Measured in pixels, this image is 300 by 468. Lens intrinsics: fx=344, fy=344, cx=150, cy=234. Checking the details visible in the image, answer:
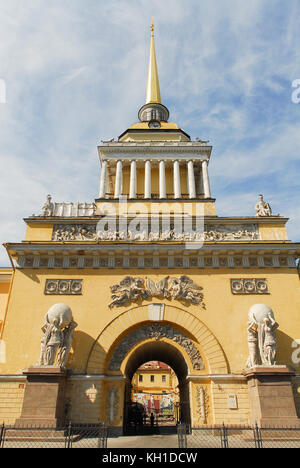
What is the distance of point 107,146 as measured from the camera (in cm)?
2689

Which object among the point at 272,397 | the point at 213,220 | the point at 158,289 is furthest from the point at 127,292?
the point at 272,397

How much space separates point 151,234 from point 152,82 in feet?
79.9

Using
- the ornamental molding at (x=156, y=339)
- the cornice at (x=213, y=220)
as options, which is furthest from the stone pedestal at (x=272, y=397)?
the cornice at (x=213, y=220)

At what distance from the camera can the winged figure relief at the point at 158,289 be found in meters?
16.9

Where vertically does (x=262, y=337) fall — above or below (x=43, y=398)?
above

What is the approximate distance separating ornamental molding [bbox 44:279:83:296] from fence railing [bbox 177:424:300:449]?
809cm

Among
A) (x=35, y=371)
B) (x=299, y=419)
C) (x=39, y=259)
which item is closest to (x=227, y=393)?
(x=299, y=419)

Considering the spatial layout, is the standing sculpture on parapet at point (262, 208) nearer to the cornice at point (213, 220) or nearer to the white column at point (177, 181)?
the cornice at point (213, 220)

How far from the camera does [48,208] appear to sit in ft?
65.9

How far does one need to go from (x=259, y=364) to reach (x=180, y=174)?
54.3ft

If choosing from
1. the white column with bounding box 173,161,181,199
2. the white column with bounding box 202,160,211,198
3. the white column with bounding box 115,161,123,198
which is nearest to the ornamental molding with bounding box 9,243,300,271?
the white column with bounding box 115,161,123,198

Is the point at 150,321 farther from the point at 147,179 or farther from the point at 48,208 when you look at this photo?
the point at 147,179

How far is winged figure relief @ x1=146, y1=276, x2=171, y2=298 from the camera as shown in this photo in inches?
665

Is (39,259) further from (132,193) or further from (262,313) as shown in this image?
(262,313)
